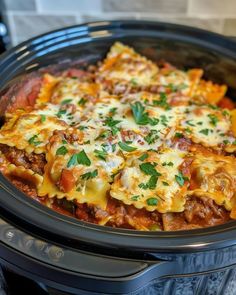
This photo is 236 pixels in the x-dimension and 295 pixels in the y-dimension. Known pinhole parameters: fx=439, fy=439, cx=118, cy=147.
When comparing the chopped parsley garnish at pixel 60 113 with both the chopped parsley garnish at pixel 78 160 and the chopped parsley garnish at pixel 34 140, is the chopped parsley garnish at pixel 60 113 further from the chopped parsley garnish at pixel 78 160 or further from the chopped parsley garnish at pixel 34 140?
the chopped parsley garnish at pixel 78 160

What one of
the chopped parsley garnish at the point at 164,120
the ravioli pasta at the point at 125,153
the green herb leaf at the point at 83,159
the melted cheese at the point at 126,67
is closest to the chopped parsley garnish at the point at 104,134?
the ravioli pasta at the point at 125,153

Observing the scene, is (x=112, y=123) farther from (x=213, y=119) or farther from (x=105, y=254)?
(x=105, y=254)

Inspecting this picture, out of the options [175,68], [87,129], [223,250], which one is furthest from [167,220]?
[175,68]

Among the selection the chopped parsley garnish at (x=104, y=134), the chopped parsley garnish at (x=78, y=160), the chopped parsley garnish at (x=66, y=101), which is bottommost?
the chopped parsley garnish at (x=66, y=101)

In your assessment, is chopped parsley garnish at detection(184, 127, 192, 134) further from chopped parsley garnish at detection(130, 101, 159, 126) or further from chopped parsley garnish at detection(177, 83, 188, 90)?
chopped parsley garnish at detection(177, 83, 188, 90)

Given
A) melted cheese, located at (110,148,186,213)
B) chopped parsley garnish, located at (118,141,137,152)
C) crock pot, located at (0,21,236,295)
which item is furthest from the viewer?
chopped parsley garnish, located at (118,141,137,152)

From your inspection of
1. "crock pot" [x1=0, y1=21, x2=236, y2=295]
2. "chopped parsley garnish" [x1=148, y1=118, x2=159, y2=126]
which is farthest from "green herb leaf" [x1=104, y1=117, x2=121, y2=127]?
"crock pot" [x1=0, y1=21, x2=236, y2=295]

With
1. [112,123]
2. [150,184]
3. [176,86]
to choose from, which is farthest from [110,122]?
[176,86]

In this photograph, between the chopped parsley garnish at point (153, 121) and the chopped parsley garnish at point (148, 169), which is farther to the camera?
the chopped parsley garnish at point (153, 121)

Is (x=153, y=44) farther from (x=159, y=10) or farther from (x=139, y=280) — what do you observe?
(x=139, y=280)
